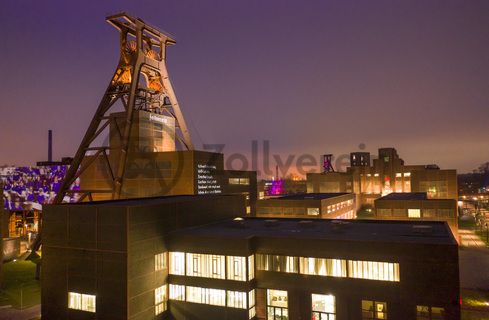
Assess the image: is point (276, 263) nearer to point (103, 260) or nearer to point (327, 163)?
point (103, 260)

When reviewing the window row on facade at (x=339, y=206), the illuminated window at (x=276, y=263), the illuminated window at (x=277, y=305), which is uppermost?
the illuminated window at (x=276, y=263)

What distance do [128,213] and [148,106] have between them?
40.9m

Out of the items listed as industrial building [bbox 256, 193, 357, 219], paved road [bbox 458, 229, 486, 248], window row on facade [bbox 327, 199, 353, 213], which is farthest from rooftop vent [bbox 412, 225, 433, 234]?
window row on facade [bbox 327, 199, 353, 213]

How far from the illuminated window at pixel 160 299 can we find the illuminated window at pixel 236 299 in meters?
5.61

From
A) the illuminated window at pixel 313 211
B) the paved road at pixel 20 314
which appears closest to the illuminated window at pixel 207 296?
the paved road at pixel 20 314

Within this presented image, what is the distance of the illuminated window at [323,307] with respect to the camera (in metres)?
26.3

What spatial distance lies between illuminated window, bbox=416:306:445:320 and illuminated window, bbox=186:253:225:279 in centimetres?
1429

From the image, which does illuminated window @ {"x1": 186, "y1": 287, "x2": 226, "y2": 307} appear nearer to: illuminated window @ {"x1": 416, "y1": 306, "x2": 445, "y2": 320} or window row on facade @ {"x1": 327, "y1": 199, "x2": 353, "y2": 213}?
illuminated window @ {"x1": 416, "y1": 306, "x2": 445, "y2": 320}

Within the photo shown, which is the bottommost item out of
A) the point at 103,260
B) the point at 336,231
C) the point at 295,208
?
the point at 295,208

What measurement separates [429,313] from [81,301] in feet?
82.6

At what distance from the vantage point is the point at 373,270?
25.4m

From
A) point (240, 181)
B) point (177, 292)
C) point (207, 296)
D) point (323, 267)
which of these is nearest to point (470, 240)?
point (240, 181)

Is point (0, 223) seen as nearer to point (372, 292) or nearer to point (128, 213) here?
point (128, 213)

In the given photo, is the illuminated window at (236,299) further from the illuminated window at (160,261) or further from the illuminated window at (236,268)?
the illuminated window at (160,261)
